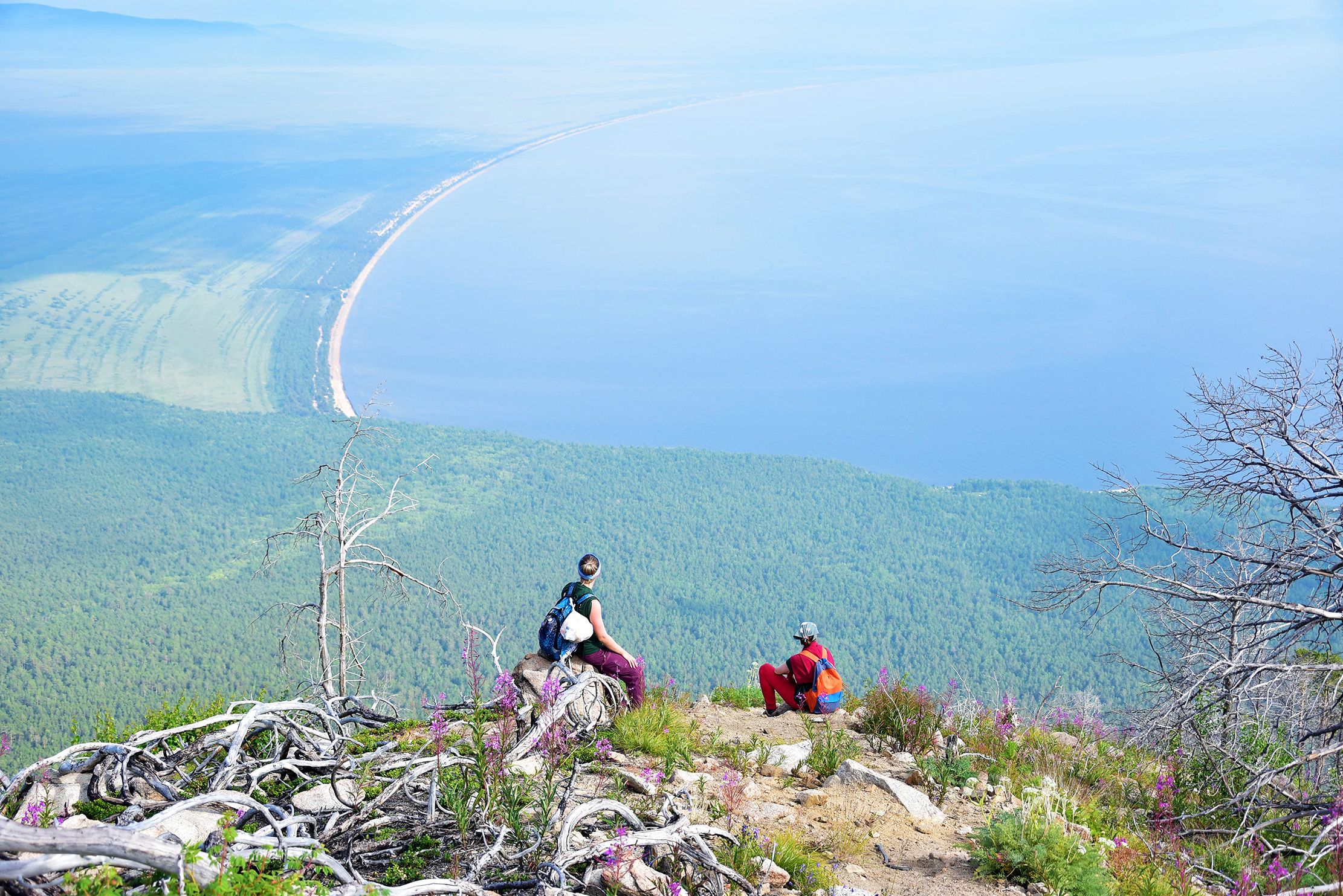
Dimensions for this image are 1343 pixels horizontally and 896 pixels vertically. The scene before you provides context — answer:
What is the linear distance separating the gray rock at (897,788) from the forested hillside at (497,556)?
37.7m

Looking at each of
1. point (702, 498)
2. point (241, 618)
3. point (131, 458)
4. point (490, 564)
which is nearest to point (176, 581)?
point (241, 618)

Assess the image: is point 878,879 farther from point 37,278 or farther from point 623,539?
point 37,278

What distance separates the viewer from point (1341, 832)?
510 cm

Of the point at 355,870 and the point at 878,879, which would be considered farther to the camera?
the point at 878,879

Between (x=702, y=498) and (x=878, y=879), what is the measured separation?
9100 centimetres

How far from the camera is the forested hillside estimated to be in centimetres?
5438

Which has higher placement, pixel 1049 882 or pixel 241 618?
pixel 1049 882

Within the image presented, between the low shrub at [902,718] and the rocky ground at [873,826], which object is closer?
the rocky ground at [873,826]

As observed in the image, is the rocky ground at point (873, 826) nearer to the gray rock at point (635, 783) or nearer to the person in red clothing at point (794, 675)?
the gray rock at point (635, 783)

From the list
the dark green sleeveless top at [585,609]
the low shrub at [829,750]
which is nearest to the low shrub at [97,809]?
the dark green sleeveless top at [585,609]

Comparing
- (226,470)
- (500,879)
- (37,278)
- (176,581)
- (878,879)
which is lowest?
(176,581)

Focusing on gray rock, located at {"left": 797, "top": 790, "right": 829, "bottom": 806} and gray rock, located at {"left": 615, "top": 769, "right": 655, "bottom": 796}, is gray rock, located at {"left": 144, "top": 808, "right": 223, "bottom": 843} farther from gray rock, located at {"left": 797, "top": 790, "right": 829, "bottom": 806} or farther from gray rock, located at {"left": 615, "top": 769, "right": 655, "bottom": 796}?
gray rock, located at {"left": 797, "top": 790, "right": 829, "bottom": 806}

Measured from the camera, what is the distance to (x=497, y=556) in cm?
7831

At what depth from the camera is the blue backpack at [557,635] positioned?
7.33 metres
